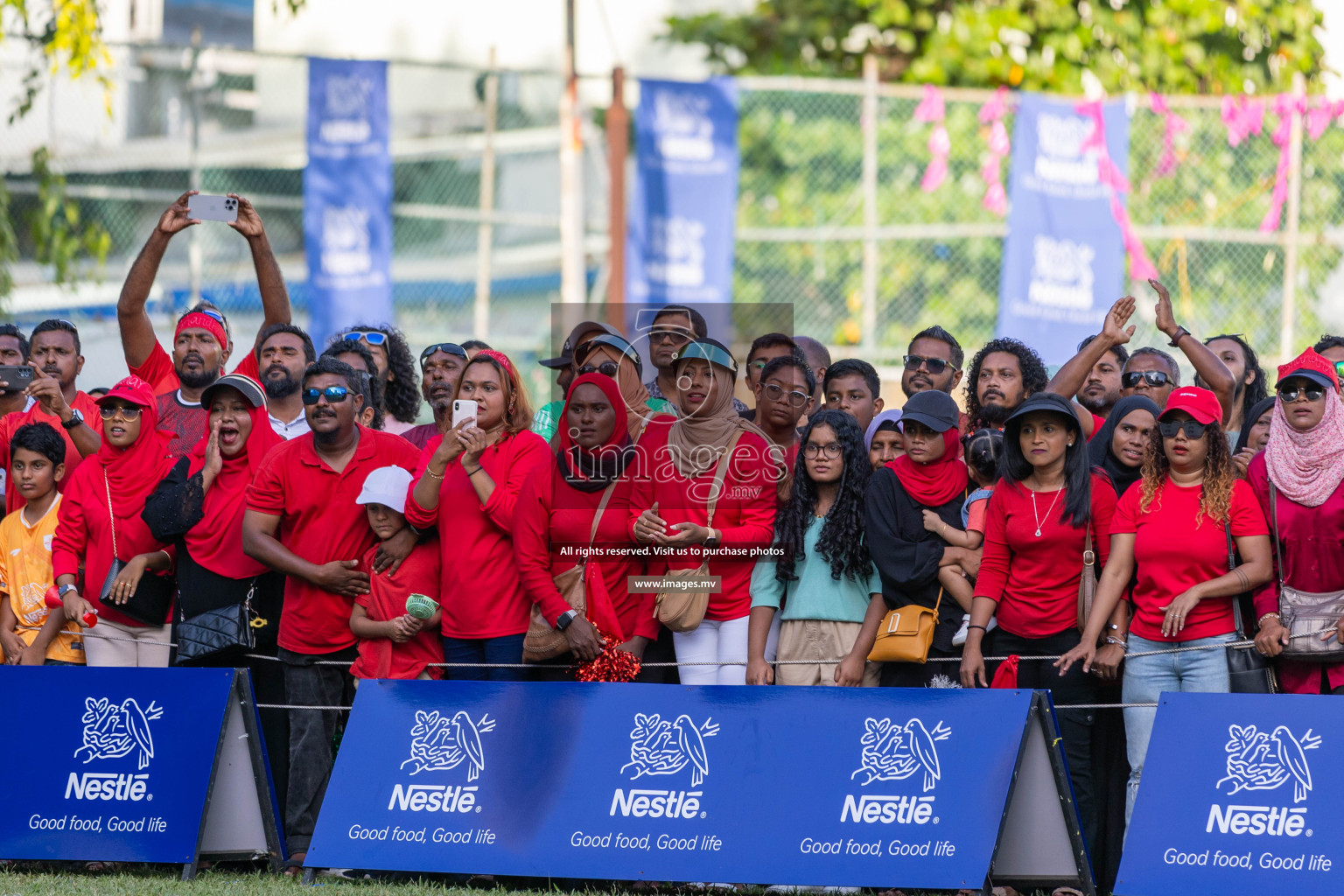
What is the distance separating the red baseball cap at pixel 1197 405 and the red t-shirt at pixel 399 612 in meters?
3.16

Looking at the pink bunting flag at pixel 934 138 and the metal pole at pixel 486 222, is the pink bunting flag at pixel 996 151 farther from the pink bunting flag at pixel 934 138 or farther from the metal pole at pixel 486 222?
the metal pole at pixel 486 222

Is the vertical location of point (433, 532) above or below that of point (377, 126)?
below

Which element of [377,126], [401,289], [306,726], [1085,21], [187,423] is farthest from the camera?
[1085,21]

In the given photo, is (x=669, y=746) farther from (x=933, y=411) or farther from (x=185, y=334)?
(x=185, y=334)

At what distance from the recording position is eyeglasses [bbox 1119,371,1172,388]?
753cm

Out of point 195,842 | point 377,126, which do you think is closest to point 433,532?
point 195,842

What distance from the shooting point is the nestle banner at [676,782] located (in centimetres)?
579

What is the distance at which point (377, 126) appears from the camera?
→ 14.2 m

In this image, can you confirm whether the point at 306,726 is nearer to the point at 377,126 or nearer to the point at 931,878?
the point at 931,878

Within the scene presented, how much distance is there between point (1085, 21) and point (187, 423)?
47.8ft

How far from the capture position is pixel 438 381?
328 inches

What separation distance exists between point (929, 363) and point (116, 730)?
4.19 meters

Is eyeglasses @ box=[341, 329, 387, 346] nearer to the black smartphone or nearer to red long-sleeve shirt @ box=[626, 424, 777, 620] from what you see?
the black smartphone

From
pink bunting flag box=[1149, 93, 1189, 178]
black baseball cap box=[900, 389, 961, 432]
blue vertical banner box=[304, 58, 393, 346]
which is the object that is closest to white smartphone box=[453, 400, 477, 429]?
black baseball cap box=[900, 389, 961, 432]
